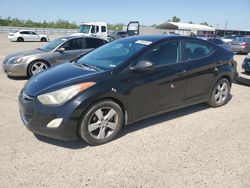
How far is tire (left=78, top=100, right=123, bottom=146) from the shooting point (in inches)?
136

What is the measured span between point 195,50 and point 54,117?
2.95 metres

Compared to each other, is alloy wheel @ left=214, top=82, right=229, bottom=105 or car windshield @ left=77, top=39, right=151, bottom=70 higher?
car windshield @ left=77, top=39, right=151, bottom=70

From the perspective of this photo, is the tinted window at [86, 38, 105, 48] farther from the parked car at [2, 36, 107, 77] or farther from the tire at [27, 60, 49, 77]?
the tire at [27, 60, 49, 77]

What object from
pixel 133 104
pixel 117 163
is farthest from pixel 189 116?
pixel 117 163

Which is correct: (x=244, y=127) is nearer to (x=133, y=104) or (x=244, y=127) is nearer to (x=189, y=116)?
(x=189, y=116)

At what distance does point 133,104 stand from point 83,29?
806 inches

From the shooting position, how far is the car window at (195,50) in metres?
4.59

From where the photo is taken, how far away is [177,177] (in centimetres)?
297

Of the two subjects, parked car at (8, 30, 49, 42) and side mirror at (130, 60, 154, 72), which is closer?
side mirror at (130, 60, 154, 72)

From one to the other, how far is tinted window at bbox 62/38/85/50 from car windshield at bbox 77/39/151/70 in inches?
146

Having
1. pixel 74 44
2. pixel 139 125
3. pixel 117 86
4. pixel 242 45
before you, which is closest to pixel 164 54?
pixel 117 86

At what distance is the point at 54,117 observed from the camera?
10.9ft

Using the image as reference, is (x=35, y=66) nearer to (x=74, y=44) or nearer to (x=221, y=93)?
(x=74, y=44)

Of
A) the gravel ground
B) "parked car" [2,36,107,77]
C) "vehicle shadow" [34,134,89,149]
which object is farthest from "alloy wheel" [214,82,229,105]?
"parked car" [2,36,107,77]
